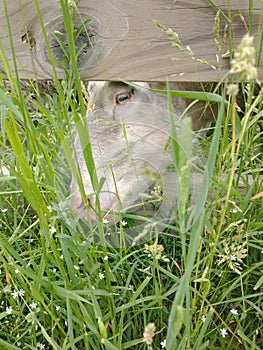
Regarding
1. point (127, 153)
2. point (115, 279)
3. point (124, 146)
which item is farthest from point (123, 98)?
point (115, 279)

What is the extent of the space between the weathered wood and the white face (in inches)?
3.6

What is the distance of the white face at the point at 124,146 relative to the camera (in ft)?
5.00

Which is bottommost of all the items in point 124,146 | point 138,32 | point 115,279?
point 115,279

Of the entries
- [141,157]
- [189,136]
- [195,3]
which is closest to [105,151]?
[141,157]

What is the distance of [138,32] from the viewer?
62.1 inches

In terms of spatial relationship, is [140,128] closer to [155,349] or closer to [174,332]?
[155,349]

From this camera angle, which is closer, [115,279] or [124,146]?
[115,279]

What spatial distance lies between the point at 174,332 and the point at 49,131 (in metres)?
1.35

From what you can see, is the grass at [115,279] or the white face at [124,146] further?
the white face at [124,146]

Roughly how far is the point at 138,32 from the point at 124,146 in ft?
1.09

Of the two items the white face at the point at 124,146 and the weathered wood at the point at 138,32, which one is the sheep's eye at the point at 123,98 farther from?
the weathered wood at the point at 138,32

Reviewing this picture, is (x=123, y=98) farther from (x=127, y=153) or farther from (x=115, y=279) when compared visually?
(x=115, y=279)

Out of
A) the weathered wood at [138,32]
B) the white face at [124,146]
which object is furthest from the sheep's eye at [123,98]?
the weathered wood at [138,32]

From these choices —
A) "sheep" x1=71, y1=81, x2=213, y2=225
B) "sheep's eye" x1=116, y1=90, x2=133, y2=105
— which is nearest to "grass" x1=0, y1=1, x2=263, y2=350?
"sheep" x1=71, y1=81, x2=213, y2=225
